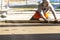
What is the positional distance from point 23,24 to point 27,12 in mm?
7588

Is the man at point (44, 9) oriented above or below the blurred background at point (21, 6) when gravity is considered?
above

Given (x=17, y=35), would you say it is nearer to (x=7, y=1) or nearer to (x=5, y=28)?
(x=5, y=28)

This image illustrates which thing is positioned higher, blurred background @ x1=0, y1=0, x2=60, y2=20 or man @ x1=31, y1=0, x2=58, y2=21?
man @ x1=31, y1=0, x2=58, y2=21

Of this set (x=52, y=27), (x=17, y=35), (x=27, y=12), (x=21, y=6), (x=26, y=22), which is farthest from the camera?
(x=21, y=6)

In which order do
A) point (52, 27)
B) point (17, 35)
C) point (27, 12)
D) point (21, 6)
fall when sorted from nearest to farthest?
1. point (17, 35)
2. point (52, 27)
3. point (27, 12)
4. point (21, 6)

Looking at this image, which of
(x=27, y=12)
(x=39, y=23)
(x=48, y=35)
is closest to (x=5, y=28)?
(x=39, y=23)

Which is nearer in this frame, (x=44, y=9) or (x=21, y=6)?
(x=44, y=9)

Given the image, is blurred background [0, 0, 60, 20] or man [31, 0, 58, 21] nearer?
man [31, 0, 58, 21]

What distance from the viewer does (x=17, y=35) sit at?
223 inches

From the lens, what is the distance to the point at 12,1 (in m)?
15.7

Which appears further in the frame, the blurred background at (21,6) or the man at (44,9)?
the blurred background at (21,6)

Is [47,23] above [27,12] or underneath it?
above

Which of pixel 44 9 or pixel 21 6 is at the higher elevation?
pixel 44 9

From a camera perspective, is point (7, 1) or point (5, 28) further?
point (7, 1)
